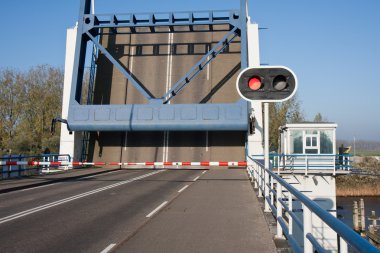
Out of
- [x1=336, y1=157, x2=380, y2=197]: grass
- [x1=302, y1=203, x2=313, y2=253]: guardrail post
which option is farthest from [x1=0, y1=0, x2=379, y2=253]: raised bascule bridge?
[x1=336, y1=157, x2=380, y2=197]: grass

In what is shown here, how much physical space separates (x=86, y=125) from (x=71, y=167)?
3381mm

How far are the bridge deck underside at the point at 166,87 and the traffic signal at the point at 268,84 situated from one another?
2254 centimetres

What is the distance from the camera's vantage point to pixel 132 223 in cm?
827

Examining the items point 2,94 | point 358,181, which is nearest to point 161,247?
point 358,181

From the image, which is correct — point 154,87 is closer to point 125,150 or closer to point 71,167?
point 125,150

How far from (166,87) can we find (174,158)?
591 cm

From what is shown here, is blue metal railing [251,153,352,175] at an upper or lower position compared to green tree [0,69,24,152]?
lower

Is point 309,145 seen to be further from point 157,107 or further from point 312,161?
point 157,107

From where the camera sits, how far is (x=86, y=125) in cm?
2742

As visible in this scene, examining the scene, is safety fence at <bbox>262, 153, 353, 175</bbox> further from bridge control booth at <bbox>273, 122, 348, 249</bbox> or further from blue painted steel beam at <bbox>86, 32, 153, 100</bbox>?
blue painted steel beam at <bbox>86, 32, 153, 100</bbox>

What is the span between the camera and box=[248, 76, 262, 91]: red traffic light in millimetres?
7273

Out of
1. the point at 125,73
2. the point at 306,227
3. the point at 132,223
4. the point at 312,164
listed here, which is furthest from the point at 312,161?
the point at 306,227

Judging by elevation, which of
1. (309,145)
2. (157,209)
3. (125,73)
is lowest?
(157,209)

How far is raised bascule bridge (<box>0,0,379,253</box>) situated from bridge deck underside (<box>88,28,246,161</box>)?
0.28 ft
